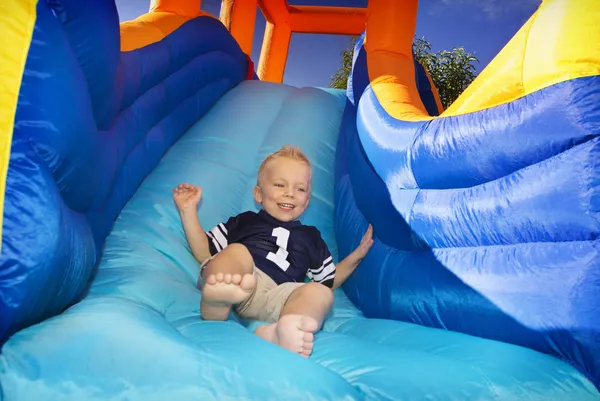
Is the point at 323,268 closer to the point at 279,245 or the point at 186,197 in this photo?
the point at 279,245

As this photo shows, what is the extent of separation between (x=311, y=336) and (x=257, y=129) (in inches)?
49.8

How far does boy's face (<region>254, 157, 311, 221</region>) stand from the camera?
1338 mm

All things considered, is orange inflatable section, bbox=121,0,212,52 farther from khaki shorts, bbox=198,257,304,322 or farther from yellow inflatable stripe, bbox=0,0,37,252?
khaki shorts, bbox=198,257,304,322

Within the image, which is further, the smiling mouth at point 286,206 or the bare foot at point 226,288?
the smiling mouth at point 286,206

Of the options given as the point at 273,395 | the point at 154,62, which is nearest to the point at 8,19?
the point at 273,395

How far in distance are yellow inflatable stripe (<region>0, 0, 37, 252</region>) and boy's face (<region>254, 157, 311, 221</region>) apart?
689 mm

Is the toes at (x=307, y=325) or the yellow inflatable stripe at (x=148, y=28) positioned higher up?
the yellow inflatable stripe at (x=148, y=28)

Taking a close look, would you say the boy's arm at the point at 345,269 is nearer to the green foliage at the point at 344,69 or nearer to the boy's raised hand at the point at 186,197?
the boy's raised hand at the point at 186,197

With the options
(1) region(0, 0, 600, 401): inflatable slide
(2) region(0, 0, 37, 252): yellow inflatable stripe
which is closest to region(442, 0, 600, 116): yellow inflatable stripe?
(1) region(0, 0, 600, 401): inflatable slide

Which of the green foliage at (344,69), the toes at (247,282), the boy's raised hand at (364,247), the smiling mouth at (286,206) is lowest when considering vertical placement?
the toes at (247,282)

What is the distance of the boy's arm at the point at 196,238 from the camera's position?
130cm

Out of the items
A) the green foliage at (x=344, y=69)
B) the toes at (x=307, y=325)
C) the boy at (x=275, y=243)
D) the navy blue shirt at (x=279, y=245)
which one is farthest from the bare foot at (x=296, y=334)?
the green foliage at (x=344, y=69)

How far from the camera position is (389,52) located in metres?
1.94

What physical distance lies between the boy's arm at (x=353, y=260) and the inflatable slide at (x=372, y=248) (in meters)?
0.03
